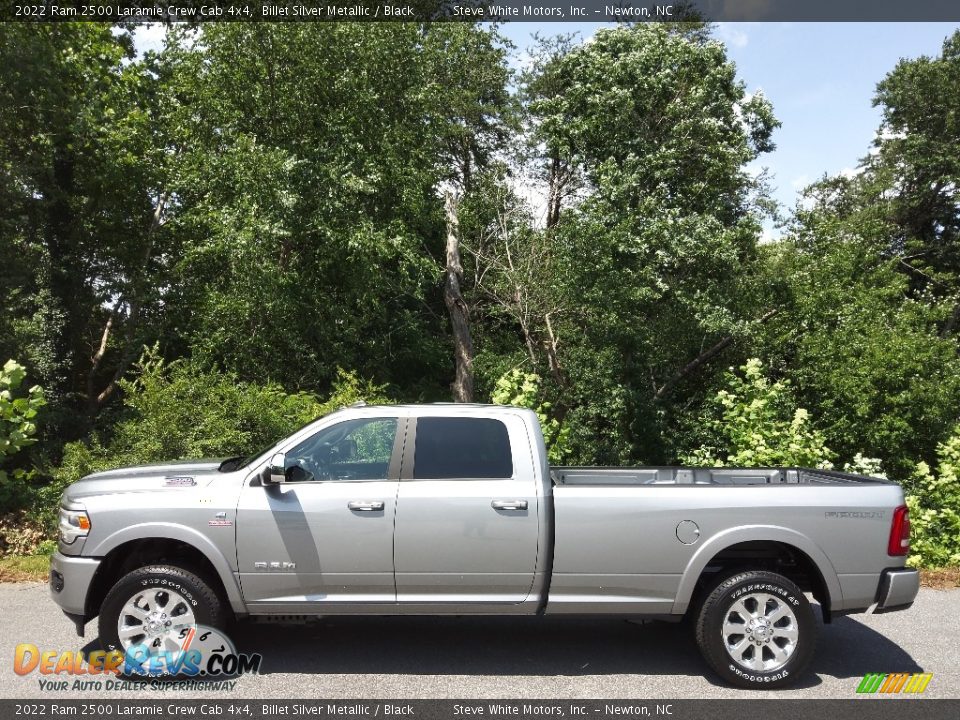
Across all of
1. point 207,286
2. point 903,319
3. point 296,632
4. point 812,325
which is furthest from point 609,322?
point 296,632

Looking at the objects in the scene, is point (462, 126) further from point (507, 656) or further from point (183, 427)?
point (507, 656)

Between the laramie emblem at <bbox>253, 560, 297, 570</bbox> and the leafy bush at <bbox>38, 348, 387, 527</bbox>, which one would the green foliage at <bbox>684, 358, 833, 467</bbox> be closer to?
the leafy bush at <bbox>38, 348, 387, 527</bbox>

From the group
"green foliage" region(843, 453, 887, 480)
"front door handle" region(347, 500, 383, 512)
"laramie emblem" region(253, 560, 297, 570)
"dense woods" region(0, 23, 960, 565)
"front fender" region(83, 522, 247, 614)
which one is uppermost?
"dense woods" region(0, 23, 960, 565)

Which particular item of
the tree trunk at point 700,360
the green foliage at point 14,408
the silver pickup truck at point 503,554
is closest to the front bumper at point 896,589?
the silver pickup truck at point 503,554

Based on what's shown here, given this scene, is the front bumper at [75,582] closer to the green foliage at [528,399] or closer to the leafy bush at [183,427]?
the leafy bush at [183,427]

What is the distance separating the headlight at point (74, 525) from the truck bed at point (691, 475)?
10.9 feet

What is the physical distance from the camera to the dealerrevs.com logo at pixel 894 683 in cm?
525

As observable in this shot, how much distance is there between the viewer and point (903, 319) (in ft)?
45.2

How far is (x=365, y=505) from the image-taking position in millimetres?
5297

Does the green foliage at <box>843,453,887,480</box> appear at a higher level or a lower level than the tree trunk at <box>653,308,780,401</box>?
lower

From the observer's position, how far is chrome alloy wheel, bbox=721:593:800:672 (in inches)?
206

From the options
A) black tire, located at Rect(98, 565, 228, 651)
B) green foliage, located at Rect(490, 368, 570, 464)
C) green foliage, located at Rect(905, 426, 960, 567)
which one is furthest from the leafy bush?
green foliage, located at Rect(905, 426, 960, 567)

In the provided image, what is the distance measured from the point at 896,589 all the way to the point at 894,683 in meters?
0.71

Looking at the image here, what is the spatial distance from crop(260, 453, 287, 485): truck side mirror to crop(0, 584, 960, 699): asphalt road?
Result: 1304 millimetres
